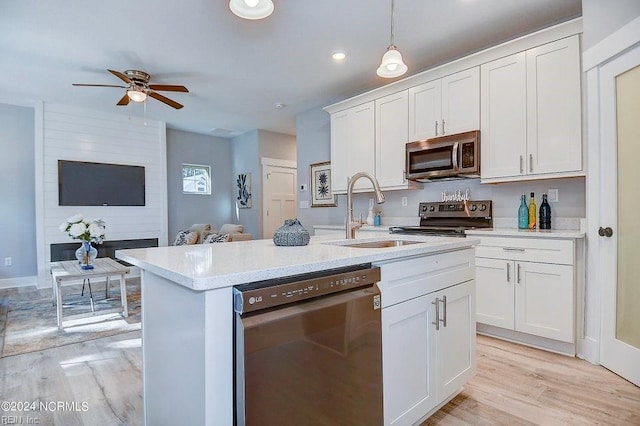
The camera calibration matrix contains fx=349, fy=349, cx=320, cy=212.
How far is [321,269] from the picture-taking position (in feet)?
4.00

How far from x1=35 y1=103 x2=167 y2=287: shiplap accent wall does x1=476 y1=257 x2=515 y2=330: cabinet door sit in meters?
5.15

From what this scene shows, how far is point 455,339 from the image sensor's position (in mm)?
1836

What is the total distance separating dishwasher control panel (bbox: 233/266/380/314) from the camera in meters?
1.00

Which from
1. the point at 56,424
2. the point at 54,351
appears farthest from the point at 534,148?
the point at 54,351

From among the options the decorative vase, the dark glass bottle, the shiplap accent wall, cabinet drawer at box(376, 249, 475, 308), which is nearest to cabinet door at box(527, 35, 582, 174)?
the dark glass bottle

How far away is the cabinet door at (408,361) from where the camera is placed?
1.47 meters

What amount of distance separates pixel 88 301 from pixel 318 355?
4.23m

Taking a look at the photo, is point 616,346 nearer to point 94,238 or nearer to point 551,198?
point 551,198

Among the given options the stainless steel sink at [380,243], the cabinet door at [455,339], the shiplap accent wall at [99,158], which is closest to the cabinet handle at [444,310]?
the cabinet door at [455,339]

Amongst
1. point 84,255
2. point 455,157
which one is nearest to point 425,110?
point 455,157

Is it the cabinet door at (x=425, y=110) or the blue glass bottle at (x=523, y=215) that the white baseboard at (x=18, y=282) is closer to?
the cabinet door at (x=425, y=110)

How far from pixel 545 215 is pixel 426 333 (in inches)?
79.8

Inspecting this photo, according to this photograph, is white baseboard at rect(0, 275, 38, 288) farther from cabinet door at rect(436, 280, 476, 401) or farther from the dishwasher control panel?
cabinet door at rect(436, 280, 476, 401)

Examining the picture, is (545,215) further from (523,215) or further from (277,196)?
(277,196)
